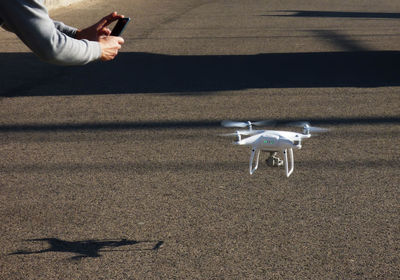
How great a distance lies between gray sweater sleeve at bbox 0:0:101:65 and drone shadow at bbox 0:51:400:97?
257 inches

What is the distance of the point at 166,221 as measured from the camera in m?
5.23

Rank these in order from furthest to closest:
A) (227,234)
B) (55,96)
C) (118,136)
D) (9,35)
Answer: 1. (9,35)
2. (55,96)
3. (118,136)
4. (227,234)

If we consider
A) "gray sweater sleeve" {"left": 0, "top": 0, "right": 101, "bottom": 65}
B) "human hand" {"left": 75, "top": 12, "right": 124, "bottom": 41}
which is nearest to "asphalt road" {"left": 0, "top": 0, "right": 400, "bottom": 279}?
"human hand" {"left": 75, "top": 12, "right": 124, "bottom": 41}

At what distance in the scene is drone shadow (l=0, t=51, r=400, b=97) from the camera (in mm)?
10102

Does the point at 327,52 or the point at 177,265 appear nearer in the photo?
the point at 177,265

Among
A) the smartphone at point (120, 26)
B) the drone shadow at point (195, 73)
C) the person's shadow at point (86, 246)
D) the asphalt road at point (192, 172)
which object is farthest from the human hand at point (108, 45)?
the drone shadow at point (195, 73)

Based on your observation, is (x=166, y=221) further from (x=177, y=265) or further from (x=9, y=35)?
(x=9, y=35)

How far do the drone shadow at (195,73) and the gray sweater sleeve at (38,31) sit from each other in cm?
652

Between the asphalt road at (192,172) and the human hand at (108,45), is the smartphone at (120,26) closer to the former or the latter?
the human hand at (108,45)

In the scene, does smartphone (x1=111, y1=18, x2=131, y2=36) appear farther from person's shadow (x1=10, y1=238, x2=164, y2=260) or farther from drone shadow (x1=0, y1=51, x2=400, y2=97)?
drone shadow (x1=0, y1=51, x2=400, y2=97)

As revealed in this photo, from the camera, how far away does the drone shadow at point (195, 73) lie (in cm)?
1010

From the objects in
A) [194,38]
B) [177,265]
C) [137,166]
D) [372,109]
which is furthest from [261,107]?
[194,38]

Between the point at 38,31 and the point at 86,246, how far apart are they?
210cm

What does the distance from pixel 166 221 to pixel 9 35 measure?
11142 mm
